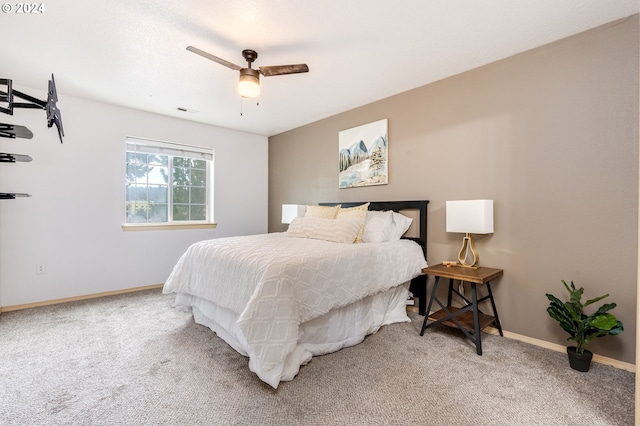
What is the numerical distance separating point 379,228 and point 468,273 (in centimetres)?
96

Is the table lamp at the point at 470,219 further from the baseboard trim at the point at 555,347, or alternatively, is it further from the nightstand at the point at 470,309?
the baseboard trim at the point at 555,347

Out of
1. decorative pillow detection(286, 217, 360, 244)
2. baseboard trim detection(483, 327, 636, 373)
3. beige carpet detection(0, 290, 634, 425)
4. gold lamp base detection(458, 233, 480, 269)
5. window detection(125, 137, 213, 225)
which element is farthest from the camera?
window detection(125, 137, 213, 225)

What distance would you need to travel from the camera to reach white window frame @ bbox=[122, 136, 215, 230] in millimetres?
3887

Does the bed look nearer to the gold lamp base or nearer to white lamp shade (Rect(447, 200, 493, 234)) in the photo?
the gold lamp base

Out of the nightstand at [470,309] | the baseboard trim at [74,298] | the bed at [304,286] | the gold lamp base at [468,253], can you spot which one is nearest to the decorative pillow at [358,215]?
the bed at [304,286]

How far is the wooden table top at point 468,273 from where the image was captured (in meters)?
2.18

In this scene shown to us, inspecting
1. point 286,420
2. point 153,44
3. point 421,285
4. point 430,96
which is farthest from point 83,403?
point 430,96

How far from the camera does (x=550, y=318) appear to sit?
7.34 feet

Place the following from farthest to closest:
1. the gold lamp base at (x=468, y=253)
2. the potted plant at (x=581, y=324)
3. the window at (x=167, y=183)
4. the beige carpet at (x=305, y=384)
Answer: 1. the window at (x=167, y=183)
2. the gold lamp base at (x=468, y=253)
3. the potted plant at (x=581, y=324)
4. the beige carpet at (x=305, y=384)

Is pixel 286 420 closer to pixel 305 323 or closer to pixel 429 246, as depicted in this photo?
pixel 305 323

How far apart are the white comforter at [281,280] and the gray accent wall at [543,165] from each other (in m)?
0.79

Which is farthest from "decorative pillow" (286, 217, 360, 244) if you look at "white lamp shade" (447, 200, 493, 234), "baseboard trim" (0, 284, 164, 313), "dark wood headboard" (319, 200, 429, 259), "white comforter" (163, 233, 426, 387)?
"baseboard trim" (0, 284, 164, 313)

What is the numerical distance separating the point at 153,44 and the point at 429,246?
3116 mm

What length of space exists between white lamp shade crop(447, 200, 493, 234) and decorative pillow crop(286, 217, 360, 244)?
0.90m
